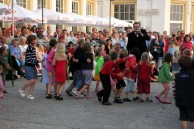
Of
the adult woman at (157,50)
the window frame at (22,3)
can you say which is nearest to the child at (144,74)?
the adult woman at (157,50)

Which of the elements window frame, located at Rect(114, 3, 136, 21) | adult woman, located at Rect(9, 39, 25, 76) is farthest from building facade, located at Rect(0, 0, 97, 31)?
adult woman, located at Rect(9, 39, 25, 76)

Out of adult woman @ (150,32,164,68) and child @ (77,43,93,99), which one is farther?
adult woman @ (150,32,164,68)

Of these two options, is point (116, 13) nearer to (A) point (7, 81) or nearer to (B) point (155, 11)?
(B) point (155, 11)

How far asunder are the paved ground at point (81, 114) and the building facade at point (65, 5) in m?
15.1

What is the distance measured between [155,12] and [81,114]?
2854 centimetres

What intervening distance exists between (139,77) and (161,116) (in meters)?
1.93

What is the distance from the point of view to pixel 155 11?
36562mm

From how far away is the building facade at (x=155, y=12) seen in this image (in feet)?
120

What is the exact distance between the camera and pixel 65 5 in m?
31.0

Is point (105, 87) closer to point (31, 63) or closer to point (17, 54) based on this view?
point (31, 63)

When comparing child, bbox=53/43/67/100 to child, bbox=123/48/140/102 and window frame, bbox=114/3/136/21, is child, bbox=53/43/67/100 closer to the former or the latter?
child, bbox=123/48/140/102

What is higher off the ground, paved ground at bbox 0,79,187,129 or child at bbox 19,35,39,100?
child at bbox 19,35,39,100

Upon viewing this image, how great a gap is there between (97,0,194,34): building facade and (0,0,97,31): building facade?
6.02 ft

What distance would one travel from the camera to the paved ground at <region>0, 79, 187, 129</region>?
8195 mm
